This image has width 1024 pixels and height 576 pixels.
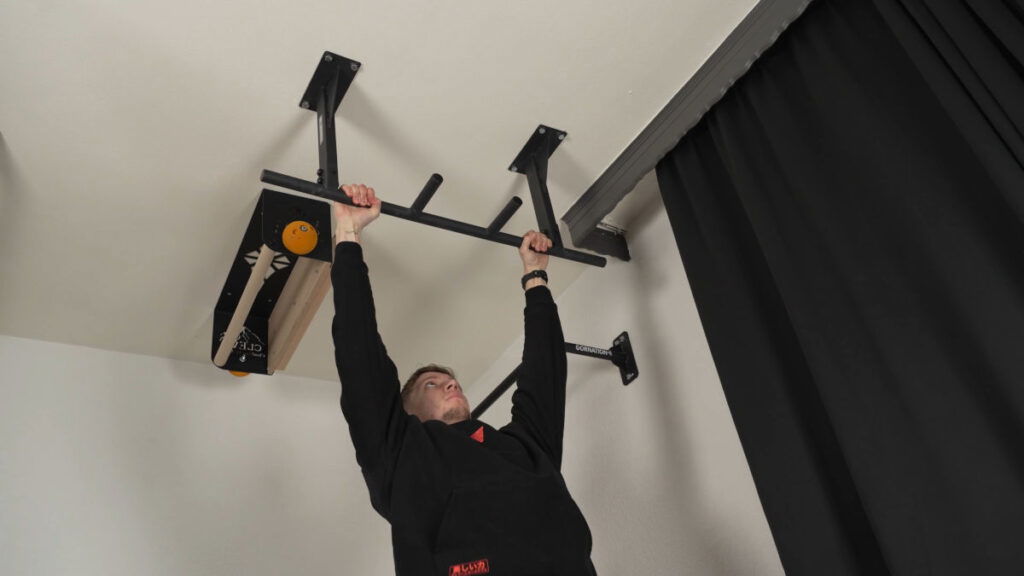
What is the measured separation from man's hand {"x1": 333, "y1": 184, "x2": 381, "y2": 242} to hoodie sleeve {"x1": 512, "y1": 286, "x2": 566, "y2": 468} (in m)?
0.47

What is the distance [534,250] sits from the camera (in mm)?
1922

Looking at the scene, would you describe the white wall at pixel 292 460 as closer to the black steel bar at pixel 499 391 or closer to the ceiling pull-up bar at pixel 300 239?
the black steel bar at pixel 499 391

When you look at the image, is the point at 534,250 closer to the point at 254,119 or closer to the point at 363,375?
the point at 363,375

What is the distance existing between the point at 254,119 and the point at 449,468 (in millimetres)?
→ 1001

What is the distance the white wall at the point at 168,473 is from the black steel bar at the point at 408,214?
1231 mm

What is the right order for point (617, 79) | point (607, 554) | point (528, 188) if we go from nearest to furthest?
1. point (617, 79)
2. point (607, 554)
3. point (528, 188)

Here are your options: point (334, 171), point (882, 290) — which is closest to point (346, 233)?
point (334, 171)

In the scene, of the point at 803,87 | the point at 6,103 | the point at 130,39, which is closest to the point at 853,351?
the point at 803,87

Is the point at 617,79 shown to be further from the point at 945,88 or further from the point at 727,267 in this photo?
the point at 945,88

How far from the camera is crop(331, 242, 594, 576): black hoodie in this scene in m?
1.28

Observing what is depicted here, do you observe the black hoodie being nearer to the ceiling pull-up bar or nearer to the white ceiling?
the ceiling pull-up bar

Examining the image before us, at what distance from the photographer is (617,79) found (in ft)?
5.99

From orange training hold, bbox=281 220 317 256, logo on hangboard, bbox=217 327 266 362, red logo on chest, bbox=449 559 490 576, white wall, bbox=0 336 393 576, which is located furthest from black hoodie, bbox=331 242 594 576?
white wall, bbox=0 336 393 576

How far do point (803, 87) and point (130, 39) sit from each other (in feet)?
4.77
